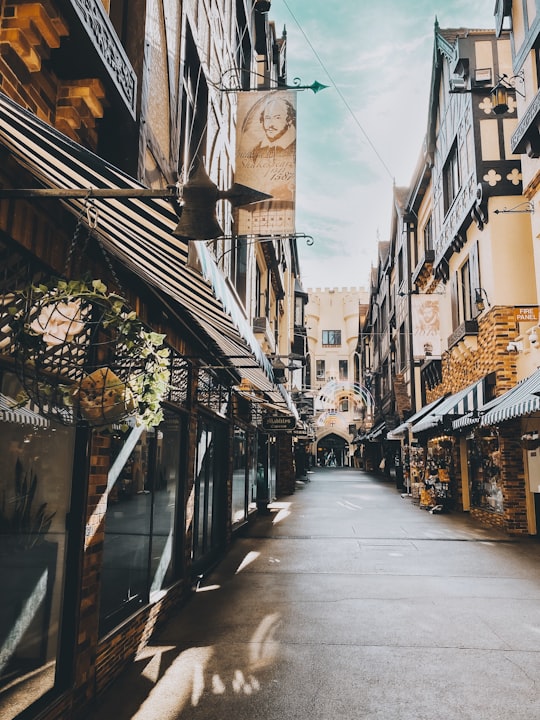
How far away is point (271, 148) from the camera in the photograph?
719 centimetres

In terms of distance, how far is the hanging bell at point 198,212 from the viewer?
285 centimetres

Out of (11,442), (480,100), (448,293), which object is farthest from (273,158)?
(448,293)

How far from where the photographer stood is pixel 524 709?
415 cm

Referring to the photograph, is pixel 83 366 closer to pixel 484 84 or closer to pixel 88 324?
pixel 88 324

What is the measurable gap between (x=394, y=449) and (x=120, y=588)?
2861 centimetres

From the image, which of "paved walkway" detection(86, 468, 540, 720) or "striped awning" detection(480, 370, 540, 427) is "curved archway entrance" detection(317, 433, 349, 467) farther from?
"paved walkway" detection(86, 468, 540, 720)

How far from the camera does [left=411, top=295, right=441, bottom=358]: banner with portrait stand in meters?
17.4

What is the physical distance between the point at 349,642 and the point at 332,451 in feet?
187

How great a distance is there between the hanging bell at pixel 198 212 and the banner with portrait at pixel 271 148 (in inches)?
175

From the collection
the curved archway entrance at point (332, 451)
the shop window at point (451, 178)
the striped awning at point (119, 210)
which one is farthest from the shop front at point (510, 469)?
the curved archway entrance at point (332, 451)

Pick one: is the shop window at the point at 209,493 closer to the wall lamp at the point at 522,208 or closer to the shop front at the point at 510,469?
the shop front at the point at 510,469

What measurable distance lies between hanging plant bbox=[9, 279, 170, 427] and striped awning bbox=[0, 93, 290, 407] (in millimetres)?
433

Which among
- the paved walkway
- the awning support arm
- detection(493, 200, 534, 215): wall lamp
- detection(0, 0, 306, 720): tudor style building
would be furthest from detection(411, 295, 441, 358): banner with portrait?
the awning support arm

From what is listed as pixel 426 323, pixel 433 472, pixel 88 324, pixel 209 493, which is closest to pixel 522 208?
pixel 426 323
